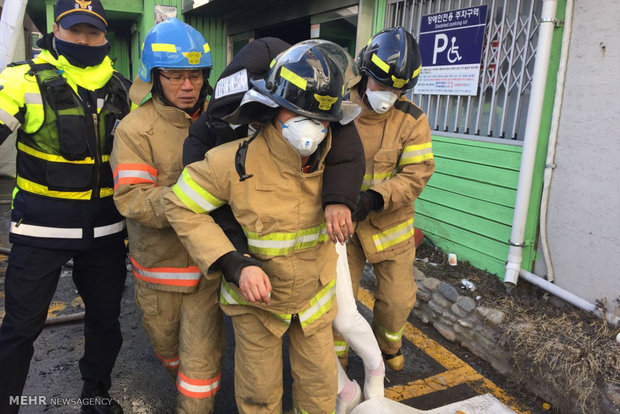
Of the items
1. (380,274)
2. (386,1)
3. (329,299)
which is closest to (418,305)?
(380,274)

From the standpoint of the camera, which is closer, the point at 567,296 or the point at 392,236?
the point at 392,236

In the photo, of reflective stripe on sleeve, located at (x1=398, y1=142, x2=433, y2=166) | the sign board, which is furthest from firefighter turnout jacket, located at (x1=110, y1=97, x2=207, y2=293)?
the sign board

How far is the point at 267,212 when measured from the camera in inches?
80.4

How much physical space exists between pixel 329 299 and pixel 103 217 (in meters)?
1.26

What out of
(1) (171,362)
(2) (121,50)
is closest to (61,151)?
(1) (171,362)

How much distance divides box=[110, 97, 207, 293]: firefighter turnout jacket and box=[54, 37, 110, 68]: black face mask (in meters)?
0.33

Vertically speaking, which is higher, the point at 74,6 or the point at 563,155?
the point at 74,6

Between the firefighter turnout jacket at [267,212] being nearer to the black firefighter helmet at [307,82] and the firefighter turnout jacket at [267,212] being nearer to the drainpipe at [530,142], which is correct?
the black firefighter helmet at [307,82]

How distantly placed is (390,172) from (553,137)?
4.38 feet

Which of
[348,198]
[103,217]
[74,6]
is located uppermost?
[74,6]

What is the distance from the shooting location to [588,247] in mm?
3352

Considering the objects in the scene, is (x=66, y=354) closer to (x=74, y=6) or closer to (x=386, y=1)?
(x=74, y=6)

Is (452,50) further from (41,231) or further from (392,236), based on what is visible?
(41,231)

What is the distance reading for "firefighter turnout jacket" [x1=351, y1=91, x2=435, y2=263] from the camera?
295 cm
